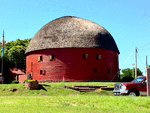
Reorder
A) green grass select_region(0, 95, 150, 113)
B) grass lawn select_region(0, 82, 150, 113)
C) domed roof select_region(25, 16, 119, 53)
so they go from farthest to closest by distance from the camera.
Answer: domed roof select_region(25, 16, 119, 53)
green grass select_region(0, 95, 150, 113)
grass lawn select_region(0, 82, 150, 113)

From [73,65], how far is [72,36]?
5.04 meters

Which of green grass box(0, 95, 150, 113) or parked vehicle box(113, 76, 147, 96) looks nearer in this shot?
green grass box(0, 95, 150, 113)

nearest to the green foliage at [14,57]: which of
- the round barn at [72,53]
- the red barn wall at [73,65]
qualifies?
the round barn at [72,53]

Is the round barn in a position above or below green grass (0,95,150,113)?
above

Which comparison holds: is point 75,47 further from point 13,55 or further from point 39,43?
point 13,55

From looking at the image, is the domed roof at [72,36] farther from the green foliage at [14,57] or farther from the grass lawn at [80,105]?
the grass lawn at [80,105]

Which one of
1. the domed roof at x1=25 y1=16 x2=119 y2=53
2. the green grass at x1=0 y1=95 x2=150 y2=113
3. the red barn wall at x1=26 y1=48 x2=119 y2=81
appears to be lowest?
the green grass at x1=0 y1=95 x2=150 y2=113

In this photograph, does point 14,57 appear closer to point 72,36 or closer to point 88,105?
point 72,36

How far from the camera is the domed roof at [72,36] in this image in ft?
121

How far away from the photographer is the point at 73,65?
36.5 m

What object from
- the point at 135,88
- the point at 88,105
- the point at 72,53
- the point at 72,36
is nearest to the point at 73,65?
the point at 72,53

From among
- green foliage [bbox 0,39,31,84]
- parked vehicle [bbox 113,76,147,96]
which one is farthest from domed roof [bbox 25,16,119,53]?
parked vehicle [bbox 113,76,147,96]

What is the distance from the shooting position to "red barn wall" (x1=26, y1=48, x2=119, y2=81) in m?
36.4

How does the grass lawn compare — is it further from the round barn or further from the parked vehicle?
the round barn
